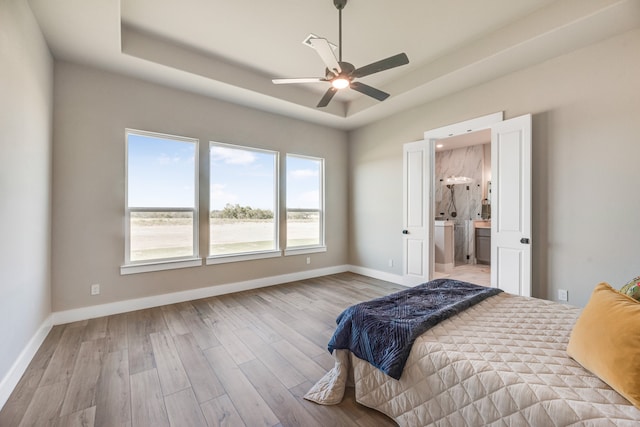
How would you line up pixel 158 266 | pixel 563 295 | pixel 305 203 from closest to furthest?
pixel 563 295 < pixel 158 266 < pixel 305 203

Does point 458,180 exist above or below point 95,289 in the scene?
above

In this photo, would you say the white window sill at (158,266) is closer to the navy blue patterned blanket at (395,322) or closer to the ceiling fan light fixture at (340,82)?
the navy blue patterned blanket at (395,322)

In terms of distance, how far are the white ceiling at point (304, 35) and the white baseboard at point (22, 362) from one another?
2912 millimetres

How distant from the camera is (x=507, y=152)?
10.9 feet

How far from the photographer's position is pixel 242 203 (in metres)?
4.48

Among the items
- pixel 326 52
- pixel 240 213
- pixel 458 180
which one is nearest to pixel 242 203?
pixel 240 213

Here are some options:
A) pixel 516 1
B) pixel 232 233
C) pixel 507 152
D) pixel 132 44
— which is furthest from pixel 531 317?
pixel 132 44

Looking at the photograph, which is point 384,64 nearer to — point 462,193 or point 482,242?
point 482,242

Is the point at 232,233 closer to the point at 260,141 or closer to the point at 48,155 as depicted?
the point at 260,141

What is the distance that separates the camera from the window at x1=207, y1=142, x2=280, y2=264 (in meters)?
4.21

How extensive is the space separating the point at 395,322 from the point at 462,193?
6520mm

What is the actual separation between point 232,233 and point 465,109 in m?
3.99

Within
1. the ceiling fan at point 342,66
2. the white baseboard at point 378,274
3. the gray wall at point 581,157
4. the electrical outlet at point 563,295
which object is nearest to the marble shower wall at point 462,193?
the white baseboard at point 378,274

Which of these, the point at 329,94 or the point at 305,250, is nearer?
the point at 329,94
